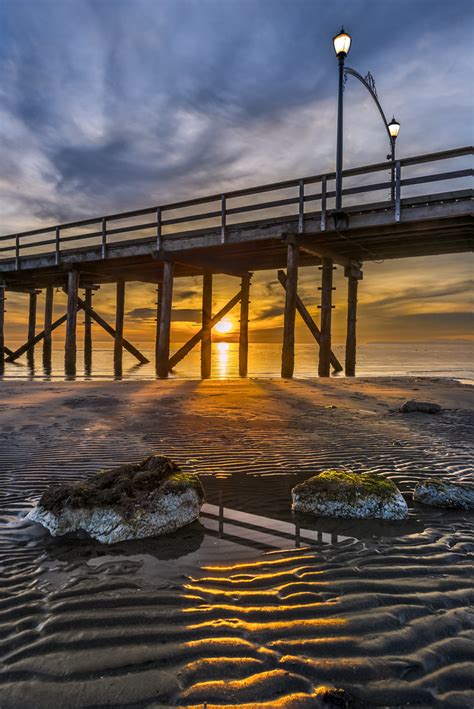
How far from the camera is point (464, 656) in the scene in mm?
1782

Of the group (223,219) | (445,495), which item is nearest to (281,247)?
(223,219)

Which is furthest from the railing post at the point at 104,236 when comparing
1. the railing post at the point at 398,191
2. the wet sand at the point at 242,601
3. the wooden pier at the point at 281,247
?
the wet sand at the point at 242,601

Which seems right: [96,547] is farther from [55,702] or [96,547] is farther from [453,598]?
[453,598]

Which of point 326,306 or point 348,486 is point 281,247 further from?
point 348,486

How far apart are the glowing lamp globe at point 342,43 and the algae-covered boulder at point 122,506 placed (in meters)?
12.2

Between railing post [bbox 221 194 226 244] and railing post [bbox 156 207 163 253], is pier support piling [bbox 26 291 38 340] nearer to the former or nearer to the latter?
railing post [bbox 156 207 163 253]

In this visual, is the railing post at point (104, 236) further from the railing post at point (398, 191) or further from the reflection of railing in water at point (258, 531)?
the reflection of railing in water at point (258, 531)

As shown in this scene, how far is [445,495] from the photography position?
3.50m

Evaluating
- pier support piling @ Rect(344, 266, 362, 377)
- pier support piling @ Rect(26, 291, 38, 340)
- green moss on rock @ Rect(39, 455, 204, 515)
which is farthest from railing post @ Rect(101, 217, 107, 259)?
pier support piling @ Rect(26, 291, 38, 340)

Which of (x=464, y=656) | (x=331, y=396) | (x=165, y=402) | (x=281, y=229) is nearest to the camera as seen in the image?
(x=464, y=656)

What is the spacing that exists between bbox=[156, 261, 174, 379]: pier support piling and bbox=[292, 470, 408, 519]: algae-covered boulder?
471 inches

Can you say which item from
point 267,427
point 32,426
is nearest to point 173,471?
point 267,427

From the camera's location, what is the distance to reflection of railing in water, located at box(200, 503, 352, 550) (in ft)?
9.41

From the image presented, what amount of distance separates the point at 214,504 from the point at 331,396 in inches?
241
